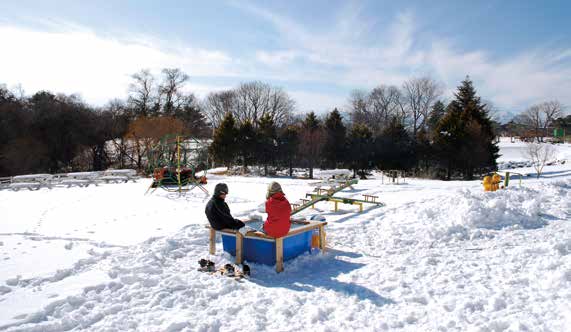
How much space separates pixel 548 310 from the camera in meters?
4.24

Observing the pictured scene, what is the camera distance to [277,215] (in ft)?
20.0

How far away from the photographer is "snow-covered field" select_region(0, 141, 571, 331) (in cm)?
432

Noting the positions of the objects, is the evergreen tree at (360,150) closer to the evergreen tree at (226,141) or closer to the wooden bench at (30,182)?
the evergreen tree at (226,141)

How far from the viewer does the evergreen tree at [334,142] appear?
33594 mm

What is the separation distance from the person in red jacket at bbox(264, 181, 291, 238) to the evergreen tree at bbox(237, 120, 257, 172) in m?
27.6

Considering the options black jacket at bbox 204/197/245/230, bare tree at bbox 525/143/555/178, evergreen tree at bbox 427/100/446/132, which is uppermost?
evergreen tree at bbox 427/100/446/132

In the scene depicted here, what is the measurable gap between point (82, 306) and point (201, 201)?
9831mm

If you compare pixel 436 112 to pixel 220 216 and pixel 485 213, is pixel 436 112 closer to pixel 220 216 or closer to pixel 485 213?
pixel 485 213

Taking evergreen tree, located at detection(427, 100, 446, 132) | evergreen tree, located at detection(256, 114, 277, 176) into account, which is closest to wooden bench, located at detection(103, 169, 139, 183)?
evergreen tree, located at detection(256, 114, 277, 176)

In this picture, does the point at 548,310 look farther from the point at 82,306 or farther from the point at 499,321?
the point at 82,306

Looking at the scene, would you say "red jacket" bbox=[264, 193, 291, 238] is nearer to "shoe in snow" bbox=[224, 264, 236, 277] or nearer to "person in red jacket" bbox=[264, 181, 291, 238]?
"person in red jacket" bbox=[264, 181, 291, 238]

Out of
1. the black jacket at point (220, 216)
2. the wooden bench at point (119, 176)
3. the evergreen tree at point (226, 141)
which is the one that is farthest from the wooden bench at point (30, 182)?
the black jacket at point (220, 216)

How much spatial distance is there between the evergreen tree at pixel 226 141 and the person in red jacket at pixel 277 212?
92.1 feet

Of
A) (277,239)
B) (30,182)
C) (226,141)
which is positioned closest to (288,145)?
(226,141)
